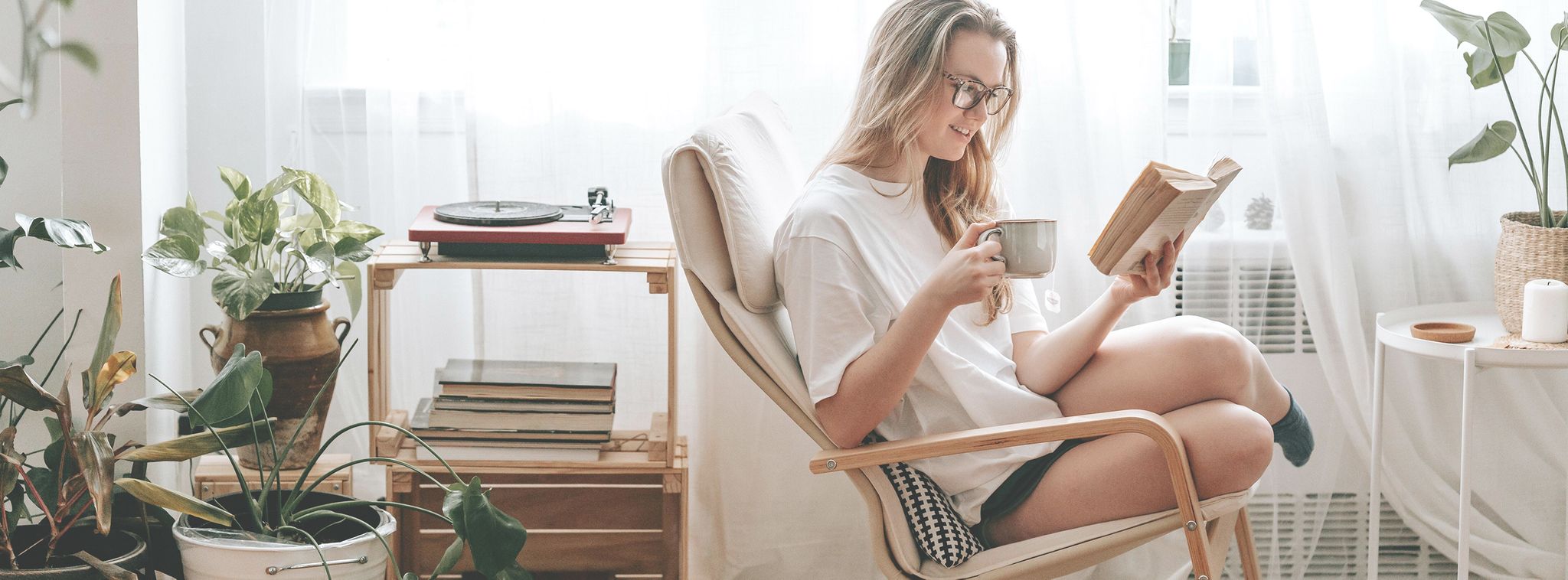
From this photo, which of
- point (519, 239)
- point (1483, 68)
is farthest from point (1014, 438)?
point (1483, 68)

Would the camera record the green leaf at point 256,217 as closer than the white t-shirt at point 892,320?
No

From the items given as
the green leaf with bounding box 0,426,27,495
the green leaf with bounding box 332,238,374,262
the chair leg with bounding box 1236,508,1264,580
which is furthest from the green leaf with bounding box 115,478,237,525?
the chair leg with bounding box 1236,508,1264,580

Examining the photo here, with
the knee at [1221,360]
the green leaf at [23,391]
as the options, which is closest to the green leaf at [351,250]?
the green leaf at [23,391]

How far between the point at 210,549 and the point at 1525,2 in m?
2.24

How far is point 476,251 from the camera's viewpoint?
179cm

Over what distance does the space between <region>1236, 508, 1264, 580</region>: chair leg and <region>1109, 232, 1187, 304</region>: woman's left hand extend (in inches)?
13.8

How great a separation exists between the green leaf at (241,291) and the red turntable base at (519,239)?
8.0 inches

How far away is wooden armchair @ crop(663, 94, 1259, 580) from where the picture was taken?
1.45m

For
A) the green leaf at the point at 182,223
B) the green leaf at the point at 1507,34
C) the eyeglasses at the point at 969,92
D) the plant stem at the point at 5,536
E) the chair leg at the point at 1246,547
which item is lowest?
the chair leg at the point at 1246,547

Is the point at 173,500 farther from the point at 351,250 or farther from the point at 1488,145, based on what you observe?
the point at 1488,145

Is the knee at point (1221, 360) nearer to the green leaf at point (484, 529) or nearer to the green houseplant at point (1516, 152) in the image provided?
the green houseplant at point (1516, 152)

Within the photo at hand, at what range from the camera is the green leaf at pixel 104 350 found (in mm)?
1480

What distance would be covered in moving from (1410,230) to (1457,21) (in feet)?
1.46

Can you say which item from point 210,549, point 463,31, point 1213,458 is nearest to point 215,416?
point 210,549
